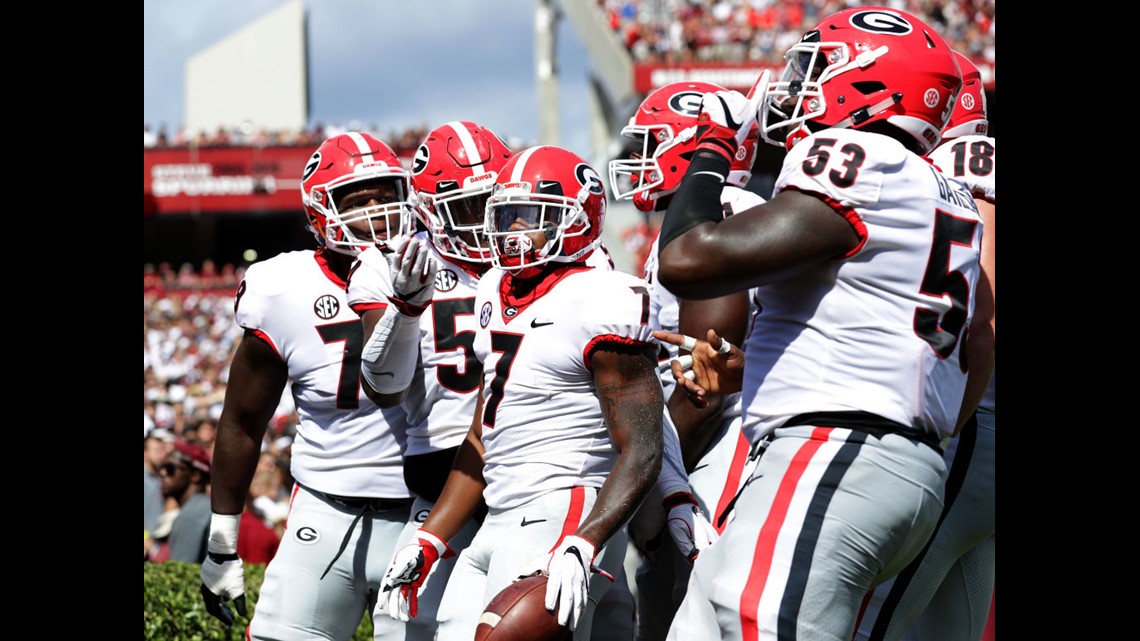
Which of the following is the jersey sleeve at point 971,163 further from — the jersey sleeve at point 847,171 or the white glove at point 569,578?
the white glove at point 569,578

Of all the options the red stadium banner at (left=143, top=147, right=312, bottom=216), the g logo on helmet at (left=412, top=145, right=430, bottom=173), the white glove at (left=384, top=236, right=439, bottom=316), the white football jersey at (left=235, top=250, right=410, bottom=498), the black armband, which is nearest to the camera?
the black armband

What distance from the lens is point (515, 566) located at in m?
3.34

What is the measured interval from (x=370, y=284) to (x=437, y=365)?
35 cm


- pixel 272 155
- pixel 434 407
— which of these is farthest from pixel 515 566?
pixel 272 155

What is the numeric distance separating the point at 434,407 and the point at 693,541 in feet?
3.28

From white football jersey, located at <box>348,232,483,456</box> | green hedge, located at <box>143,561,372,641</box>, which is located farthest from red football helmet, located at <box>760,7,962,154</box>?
green hedge, located at <box>143,561,372,641</box>

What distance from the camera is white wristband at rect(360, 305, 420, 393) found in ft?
12.7

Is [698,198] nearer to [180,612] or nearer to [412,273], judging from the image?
[412,273]

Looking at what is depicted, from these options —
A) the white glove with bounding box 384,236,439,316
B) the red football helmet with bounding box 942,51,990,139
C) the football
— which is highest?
the red football helmet with bounding box 942,51,990,139

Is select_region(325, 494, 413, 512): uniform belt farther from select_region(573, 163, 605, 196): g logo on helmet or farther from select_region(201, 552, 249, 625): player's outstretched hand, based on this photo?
select_region(573, 163, 605, 196): g logo on helmet

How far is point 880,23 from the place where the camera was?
3.11 m

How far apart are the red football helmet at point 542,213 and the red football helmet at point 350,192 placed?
29.5 inches

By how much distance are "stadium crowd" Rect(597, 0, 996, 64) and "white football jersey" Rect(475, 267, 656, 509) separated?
2284 cm
